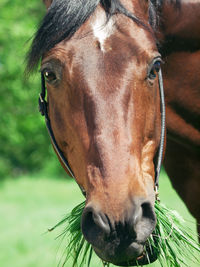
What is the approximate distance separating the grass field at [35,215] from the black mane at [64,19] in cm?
106

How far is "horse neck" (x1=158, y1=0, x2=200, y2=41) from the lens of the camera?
123 inches

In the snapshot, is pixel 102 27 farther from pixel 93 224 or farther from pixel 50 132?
pixel 93 224

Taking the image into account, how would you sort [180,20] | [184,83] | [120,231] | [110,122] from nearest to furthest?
[120,231]
[110,122]
[180,20]
[184,83]

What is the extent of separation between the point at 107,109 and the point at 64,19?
60cm

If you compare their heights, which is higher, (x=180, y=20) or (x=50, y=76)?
(x=50, y=76)

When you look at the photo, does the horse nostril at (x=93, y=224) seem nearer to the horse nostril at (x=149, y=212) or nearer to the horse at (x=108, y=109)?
the horse at (x=108, y=109)

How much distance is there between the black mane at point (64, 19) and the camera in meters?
2.54

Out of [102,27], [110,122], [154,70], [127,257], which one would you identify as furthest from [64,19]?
[127,257]

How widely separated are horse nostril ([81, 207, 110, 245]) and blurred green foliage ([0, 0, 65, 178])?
16.0 metres

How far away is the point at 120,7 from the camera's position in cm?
259

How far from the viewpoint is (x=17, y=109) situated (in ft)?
61.3

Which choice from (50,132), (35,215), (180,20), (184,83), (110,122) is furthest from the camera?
(35,215)

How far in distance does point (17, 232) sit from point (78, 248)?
22.7 feet

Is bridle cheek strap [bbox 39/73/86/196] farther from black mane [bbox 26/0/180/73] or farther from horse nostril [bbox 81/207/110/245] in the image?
horse nostril [bbox 81/207/110/245]
